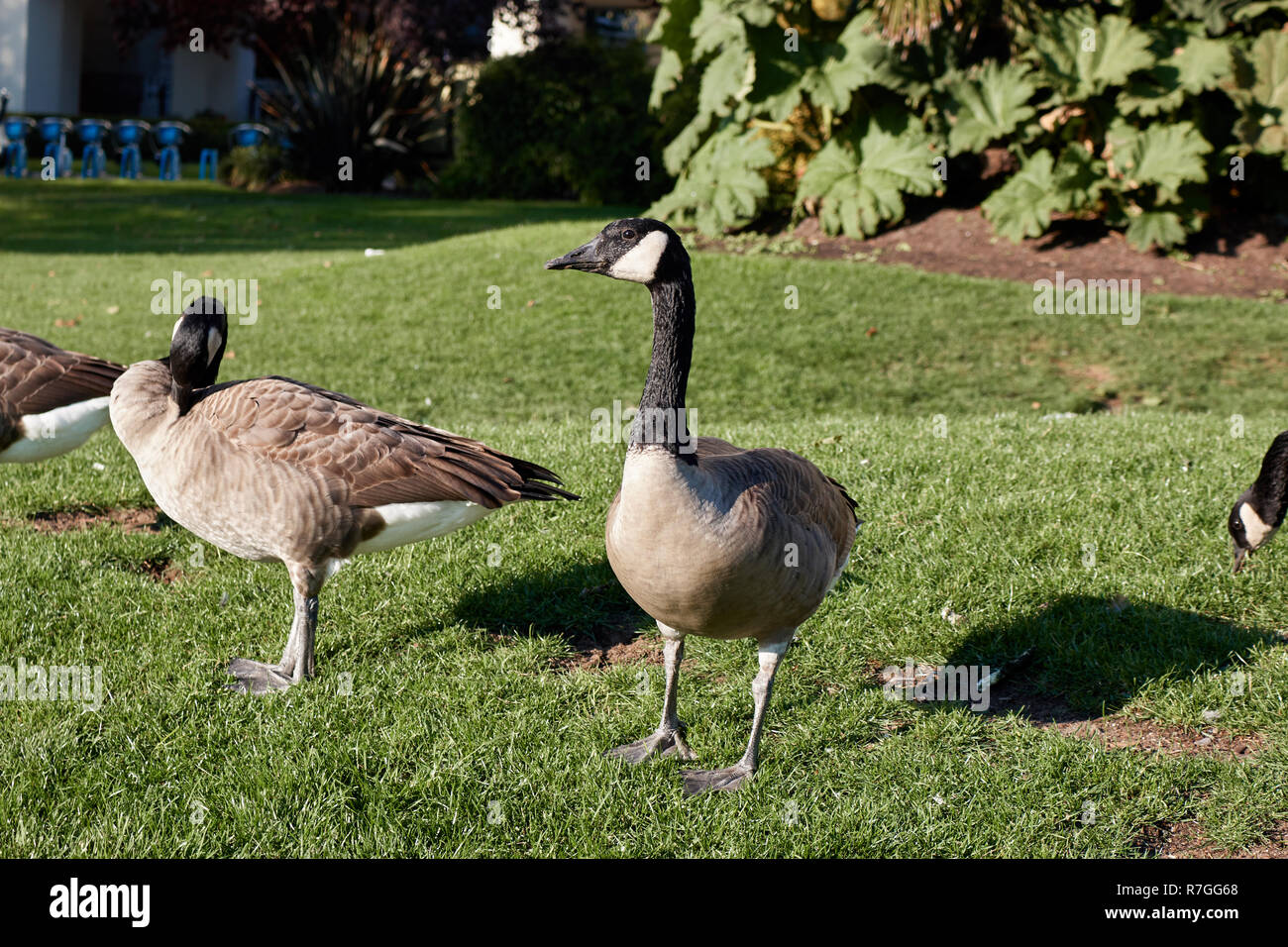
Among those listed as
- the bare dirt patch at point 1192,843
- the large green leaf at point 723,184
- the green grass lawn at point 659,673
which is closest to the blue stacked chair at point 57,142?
the large green leaf at point 723,184

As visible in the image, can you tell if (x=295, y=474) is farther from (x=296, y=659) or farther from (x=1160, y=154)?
(x=1160, y=154)

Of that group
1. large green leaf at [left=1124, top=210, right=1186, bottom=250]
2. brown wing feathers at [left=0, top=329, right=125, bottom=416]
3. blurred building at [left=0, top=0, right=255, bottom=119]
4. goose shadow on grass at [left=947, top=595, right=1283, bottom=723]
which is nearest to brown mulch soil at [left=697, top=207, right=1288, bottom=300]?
large green leaf at [left=1124, top=210, right=1186, bottom=250]

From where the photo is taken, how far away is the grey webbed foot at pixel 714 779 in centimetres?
394

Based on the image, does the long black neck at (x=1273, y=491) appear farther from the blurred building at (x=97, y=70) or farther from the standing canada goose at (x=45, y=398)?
the blurred building at (x=97, y=70)

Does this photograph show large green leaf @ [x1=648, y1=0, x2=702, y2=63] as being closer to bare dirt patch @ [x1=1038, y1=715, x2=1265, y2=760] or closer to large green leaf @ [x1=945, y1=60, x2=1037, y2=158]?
large green leaf @ [x1=945, y1=60, x2=1037, y2=158]

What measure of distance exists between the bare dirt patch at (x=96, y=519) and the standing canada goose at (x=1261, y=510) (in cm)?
604

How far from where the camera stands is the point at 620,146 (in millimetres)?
23375

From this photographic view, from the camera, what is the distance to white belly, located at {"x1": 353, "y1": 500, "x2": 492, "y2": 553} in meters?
4.62

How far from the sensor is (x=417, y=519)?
4.67 meters

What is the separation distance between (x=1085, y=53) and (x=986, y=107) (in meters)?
1.35

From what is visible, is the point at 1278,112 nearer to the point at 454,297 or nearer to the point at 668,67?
the point at 668,67

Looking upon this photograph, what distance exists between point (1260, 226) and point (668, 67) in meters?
8.78

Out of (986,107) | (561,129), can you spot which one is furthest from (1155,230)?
(561,129)

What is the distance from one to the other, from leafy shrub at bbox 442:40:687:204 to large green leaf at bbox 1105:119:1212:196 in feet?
37.9
